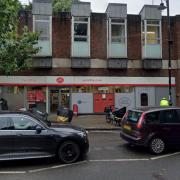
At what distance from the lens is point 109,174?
839cm

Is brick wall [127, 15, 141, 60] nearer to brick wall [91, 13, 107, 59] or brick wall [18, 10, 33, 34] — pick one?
brick wall [91, 13, 107, 59]

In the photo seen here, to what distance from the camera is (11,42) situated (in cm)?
1608

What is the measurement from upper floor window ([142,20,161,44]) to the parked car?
57.7ft

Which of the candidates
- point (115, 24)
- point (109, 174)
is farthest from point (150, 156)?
point (115, 24)

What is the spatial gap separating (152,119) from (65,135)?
10.1 feet

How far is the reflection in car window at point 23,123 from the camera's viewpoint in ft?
30.6

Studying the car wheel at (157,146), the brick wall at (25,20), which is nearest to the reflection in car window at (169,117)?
the car wheel at (157,146)

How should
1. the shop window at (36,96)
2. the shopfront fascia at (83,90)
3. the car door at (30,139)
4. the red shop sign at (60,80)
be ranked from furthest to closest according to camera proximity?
the red shop sign at (60,80)
the shop window at (36,96)
the shopfront fascia at (83,90)
the car door at (30,139)

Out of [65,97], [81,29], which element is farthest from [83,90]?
[81,29]

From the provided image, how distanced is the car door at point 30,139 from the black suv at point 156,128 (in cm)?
295

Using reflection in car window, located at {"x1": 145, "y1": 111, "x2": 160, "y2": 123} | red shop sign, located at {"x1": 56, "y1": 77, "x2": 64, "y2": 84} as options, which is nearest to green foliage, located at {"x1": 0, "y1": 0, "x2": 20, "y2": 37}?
reflection in car window, located at {"x1": 145, "y1": 111, "x2": 160, "y2": 123}

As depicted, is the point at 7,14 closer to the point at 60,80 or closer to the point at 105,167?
the point at 105,167

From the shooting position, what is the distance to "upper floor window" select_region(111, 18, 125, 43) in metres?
25.8

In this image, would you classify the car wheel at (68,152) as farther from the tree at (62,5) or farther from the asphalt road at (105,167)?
the tree at (62,5)
